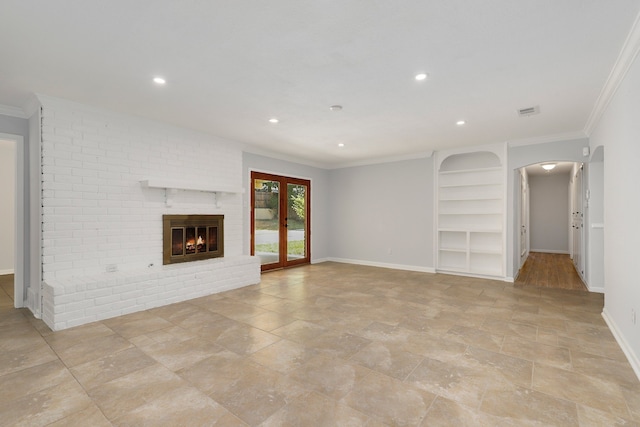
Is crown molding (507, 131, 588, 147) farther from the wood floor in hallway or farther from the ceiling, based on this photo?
the wood floor in hallway

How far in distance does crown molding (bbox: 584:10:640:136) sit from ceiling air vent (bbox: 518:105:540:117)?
0.58m

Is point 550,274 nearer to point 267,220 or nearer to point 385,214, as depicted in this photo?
point 385,214

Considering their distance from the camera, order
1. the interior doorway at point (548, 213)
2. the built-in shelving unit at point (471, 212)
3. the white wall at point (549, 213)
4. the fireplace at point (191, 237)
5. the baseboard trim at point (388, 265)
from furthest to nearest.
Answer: the white wall at point (549, 213)
the interior doorway at point (548, 213)
the baseboard trim at point (388, 265)
the built-in shelving unit at point (471, 212)
the fireplace at point (191, 237)

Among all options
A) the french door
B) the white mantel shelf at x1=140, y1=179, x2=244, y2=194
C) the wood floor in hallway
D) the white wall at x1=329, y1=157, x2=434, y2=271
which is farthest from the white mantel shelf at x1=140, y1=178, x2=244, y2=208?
the wood floor in hallway

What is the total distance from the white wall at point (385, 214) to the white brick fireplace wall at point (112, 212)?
3424 mm

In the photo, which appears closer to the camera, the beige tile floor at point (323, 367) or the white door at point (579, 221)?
the beige tile floor at point (323, 367)

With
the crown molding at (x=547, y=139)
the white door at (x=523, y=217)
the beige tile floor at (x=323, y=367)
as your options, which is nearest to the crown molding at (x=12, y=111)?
the beige tile floor at (x=323, y=367)

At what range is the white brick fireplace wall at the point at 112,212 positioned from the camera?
359 cm

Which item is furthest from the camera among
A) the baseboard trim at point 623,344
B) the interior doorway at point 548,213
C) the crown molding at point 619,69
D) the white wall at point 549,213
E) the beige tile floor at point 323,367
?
the white wall at point 549,213

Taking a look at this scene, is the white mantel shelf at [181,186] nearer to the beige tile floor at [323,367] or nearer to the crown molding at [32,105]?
the crown molding at [32,105]

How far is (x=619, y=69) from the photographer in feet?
9.00

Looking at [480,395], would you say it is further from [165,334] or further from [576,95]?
[576,95]

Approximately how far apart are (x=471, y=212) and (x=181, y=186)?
5416 mm

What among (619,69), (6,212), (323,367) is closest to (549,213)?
(619,69)
